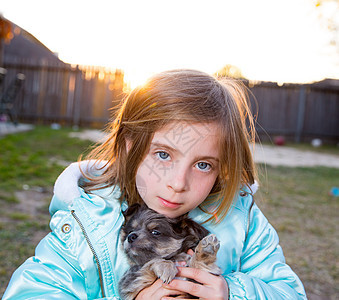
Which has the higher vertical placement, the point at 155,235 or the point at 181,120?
the point at 181,120

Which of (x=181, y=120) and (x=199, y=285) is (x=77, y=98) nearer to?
(x=181, y=120)

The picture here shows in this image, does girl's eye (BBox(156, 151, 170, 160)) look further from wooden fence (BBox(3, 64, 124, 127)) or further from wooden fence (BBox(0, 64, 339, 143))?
wooden fence (BBox(3, 64, 124, 127))

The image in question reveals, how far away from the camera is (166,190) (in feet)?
5.47

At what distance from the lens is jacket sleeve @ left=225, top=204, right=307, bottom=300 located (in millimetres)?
1687

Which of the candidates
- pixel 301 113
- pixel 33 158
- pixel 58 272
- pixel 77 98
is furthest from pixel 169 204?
pixel 301 113

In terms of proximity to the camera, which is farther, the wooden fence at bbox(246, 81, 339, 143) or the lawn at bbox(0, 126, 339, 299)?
the wooden fence at bbox(246, 81, 339, 143)

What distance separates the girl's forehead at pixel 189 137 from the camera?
65.4 inches

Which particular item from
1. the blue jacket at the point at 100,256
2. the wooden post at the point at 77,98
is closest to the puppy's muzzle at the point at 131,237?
the blue jacket at the point at 100,256

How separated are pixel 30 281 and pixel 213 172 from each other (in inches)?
37.7

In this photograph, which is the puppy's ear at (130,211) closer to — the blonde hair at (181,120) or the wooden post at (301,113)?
the blonde hair at (181,120)

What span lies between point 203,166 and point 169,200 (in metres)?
0.22

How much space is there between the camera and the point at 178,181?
162cm

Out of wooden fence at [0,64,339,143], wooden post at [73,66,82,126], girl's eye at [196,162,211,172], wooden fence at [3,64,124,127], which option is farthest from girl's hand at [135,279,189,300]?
wooden post at [73,66,82,126]

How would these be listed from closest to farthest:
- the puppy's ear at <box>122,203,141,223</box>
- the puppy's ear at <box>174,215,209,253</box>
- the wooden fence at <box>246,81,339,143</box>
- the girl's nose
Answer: the girl's nose, the puppy's ear at <box>174,215,209,253</box>, the puppy's ear at <box>122,203,141,223</box>, the wooden fence at <box>246,81,339,143</box>
